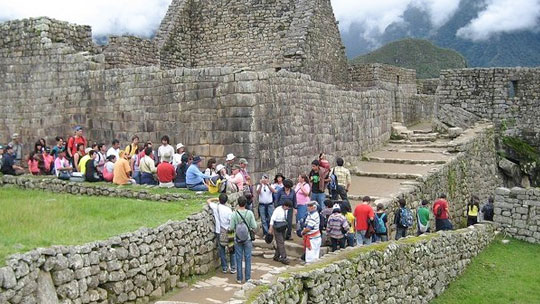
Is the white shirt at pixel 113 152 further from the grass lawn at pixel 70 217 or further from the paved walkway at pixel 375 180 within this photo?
the paved walkway at pixel 375 180

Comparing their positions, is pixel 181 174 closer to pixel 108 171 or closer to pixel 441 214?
pixel 108 171

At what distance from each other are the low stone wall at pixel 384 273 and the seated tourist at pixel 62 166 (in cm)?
822

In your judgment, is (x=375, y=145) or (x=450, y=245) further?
(x=375, y=145)

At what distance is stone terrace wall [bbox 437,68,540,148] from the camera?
29422 mm

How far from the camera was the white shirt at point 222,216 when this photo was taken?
40.1 feet

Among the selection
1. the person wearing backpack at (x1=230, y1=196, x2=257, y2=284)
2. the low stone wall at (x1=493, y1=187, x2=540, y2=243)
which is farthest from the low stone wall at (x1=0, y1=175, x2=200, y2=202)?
the low stone wall at (x1=493, y1=187, x2=540, y2=243)

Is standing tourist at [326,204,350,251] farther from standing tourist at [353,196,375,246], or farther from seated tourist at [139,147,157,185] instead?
seated tourist at [139,147,157,185]

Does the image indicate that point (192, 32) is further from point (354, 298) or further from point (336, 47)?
point (354, 298)

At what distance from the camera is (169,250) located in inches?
429

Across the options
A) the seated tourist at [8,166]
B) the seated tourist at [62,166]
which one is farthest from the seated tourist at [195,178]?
the seated tourist at [8,166]

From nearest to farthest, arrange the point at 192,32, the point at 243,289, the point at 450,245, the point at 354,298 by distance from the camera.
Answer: the point at 243,289 → the point at 354,298 → the point at 450,245 → the point at 192,32

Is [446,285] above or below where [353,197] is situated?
below

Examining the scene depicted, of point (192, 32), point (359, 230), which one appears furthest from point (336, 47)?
point (359, 230)

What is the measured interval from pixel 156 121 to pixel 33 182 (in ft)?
12.1
